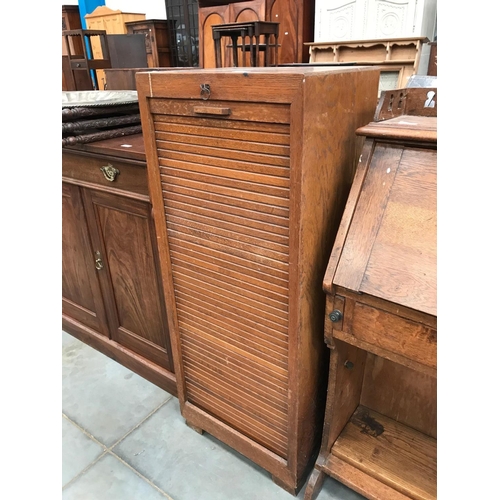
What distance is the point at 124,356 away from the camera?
79.9 inches

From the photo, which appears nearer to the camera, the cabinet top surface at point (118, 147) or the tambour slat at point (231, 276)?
the tambour slat at point (231, 276)

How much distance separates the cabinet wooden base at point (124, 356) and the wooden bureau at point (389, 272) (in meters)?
0.82

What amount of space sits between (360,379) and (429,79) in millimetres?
1238

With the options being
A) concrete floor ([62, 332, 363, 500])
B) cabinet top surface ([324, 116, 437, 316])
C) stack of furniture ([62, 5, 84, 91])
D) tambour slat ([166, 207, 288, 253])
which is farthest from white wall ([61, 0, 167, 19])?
cabinet top surface ([324, 116, 437, 316])

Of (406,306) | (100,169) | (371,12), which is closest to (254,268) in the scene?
(406,306)

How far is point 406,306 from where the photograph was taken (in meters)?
0.94

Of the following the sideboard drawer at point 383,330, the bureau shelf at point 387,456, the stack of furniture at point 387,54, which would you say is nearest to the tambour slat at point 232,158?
the sideboard drawer at point 383,330

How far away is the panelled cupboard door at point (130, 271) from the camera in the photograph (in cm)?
165

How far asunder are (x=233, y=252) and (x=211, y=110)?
0.40m

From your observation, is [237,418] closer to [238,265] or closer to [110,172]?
[238,265]

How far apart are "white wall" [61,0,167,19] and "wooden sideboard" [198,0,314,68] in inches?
102

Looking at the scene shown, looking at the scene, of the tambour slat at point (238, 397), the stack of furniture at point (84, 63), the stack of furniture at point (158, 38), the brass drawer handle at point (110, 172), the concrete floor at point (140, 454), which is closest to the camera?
the tambour slat at point (238, 397)

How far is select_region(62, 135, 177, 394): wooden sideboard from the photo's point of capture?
62.7 inches

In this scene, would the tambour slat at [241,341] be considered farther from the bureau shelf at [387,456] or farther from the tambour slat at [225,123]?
the tambour slat at [225,123]
